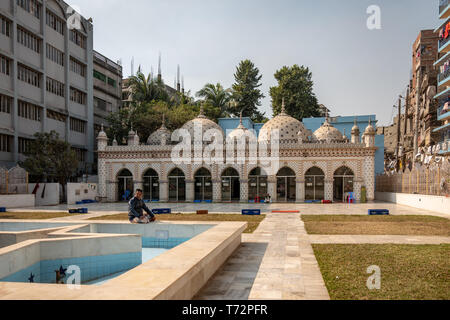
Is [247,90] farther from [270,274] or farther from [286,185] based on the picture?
[270,274]

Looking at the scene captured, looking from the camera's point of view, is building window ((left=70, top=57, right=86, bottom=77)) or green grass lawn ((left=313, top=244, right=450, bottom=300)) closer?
green grass lawn ((left=313, top=244, right=450, bottom=300))

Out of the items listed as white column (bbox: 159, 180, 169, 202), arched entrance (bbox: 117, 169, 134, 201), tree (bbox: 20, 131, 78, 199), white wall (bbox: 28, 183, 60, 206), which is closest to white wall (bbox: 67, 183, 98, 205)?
white wall (bbox: 28, 183, 60, 206)

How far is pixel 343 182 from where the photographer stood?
96.8 feet

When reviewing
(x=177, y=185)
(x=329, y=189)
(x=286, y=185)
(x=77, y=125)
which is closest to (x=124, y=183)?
(x=177, y=185)

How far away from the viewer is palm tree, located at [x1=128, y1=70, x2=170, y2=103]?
159ft

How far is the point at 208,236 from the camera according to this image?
333 inches

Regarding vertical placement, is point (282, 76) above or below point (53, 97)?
above

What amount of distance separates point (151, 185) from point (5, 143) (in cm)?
1170

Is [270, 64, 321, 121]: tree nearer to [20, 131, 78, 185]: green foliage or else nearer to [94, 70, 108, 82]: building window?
[94, 70, 108, 82]: building window

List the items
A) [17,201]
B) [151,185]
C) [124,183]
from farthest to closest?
[124,183], [151,185], [17,201]

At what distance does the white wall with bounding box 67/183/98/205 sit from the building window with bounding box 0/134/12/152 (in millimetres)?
6266

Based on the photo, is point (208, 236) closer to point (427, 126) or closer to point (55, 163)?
point (55, 163)
